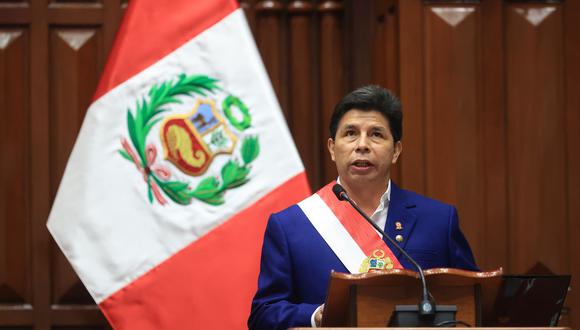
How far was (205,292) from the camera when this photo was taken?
3297mm

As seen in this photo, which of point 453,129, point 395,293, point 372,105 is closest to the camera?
point 395,293

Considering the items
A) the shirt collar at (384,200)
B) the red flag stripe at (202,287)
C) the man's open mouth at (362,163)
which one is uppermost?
the man's open mouth at (362,163)

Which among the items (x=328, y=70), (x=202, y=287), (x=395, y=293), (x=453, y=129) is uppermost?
(x=328, y=70)

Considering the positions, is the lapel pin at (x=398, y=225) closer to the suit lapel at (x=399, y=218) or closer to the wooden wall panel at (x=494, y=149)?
the suit lapel at (x=399, y=218)

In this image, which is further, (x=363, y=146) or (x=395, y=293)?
(x=363, y=146)

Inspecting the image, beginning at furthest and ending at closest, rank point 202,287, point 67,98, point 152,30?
point 67,98, point 152,30, point 202,287

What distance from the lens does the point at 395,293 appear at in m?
2.16

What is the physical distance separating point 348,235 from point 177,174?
35.1 inches

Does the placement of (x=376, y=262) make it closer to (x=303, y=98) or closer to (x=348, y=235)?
(x=348, y=235)

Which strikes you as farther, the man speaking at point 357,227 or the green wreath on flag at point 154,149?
the green wreath on flag at point 154,149

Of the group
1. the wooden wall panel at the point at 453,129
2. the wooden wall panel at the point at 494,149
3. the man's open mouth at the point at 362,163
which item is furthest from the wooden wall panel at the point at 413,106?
the man's open mouth at the point at 362,163

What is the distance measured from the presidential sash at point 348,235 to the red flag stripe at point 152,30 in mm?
934

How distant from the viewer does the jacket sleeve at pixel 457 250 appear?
107 inches

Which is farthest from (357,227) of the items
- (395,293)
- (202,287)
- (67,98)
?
(67,98)
